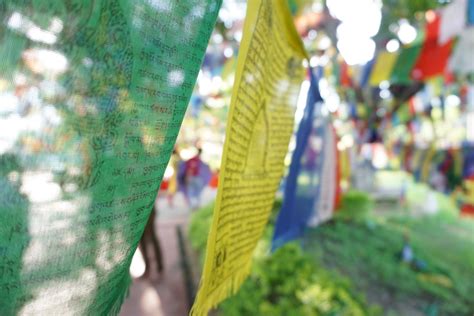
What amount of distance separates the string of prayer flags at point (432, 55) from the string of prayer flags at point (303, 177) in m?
1.24

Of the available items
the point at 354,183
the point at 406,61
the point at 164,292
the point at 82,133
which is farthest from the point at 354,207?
the point at 82,133

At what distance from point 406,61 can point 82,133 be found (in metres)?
3.65

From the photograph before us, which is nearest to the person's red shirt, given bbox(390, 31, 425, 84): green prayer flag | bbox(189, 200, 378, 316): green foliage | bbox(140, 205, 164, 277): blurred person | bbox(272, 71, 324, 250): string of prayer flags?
bbox(140, 205, 164, 277): blurred person

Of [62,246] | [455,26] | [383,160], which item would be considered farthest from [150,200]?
[383,160]

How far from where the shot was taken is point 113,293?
0.88m

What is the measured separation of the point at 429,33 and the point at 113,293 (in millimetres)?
3517

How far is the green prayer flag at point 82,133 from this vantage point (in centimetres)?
65

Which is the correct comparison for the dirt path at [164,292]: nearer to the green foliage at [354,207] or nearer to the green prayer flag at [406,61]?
the green foliage at [354,207]

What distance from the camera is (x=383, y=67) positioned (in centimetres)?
424

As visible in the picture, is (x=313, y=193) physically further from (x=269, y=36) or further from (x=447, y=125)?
(x=447, y=125)

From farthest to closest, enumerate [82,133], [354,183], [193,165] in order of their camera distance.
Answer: [354,183] → [193,165] → [82,133]

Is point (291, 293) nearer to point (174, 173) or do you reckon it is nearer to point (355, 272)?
point (355, 272)

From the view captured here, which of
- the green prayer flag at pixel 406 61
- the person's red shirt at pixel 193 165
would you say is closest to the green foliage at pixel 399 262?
the person's red shirt at pixel 193 165

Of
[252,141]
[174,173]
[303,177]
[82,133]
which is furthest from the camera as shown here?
[174,173]
